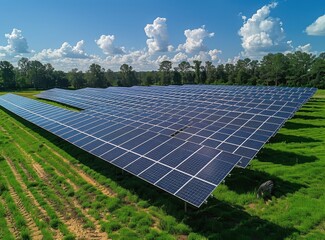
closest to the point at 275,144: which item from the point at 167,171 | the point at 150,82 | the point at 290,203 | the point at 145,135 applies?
the point at 290,203

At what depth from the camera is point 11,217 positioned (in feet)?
38.9

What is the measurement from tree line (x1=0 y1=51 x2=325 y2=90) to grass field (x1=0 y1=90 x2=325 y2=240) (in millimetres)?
86466

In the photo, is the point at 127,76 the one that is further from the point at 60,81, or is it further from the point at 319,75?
the point at 319,75

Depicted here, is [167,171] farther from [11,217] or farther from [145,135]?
[11,217]

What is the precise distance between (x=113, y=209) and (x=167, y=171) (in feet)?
11.2

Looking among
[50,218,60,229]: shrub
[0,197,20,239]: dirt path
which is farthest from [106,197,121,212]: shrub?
[0,197,20,239]: dirt path

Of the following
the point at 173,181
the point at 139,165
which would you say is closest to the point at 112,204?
the point at 139,165

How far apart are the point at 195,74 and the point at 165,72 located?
54.2 feet

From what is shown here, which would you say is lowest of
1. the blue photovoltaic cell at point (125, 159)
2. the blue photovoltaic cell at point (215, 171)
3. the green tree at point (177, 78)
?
the green tree at point (177, 78)

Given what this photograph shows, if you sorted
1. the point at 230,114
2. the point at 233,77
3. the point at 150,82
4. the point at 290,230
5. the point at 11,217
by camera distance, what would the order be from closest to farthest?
the point at 290,230, the point at 11,217, the point at 230,114, the point at 233,77, the point at 150,82

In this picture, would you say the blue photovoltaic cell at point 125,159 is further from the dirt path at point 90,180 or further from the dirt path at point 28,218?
the dirt path at point 28,218

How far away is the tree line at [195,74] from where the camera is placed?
95369 mm

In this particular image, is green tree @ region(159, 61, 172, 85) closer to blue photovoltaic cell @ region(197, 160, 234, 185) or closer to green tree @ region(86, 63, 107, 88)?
green tree @ region(86, 63, 107, 88)

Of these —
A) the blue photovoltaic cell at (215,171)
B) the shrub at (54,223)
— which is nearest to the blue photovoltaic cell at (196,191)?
the blue photovoltaic cell at (215,171)
